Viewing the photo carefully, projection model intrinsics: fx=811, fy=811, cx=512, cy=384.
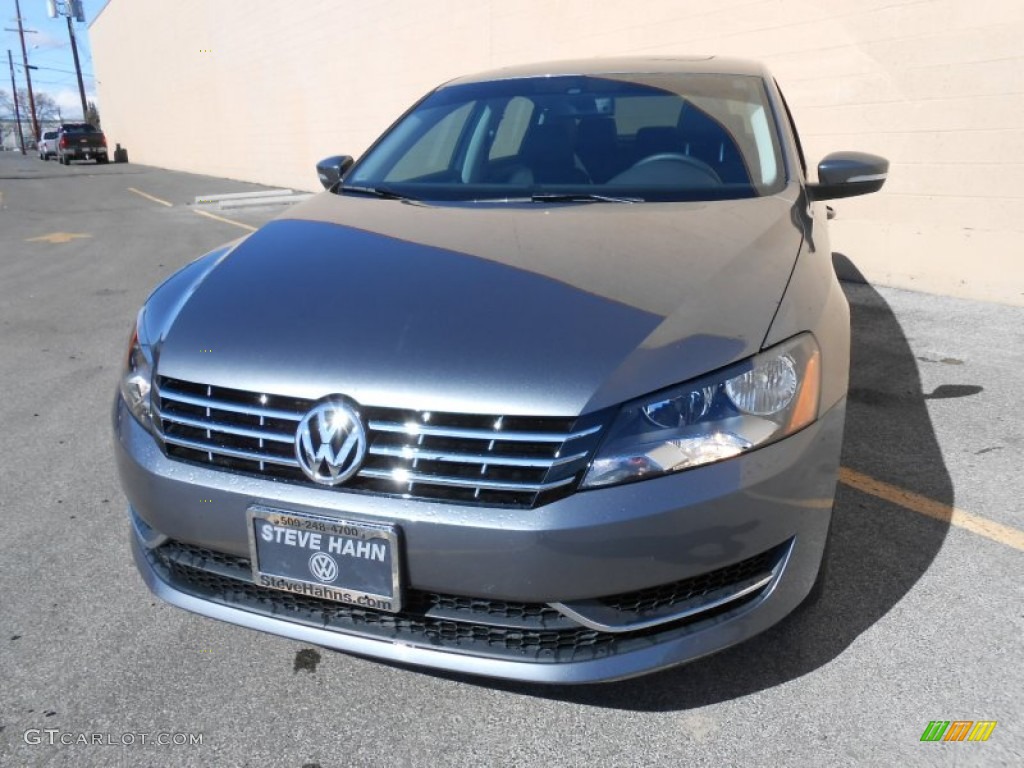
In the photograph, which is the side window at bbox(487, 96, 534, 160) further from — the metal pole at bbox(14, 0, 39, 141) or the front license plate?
the metal pole at bbox(14, 0, 39, 141)

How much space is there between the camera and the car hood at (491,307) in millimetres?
1771

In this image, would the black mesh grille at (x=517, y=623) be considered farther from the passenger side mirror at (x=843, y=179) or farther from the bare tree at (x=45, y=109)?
the bare tree at (x=45, y=109)

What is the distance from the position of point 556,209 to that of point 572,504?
4.24ft

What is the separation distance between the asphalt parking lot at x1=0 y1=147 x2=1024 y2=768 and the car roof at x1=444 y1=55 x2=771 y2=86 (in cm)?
175

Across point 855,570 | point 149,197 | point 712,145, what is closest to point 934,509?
point 855,570

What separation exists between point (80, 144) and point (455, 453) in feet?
142

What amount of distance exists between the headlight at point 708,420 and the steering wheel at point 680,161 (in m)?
1.24

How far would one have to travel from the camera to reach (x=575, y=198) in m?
2.82

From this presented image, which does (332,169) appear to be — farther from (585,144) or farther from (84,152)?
(84,152)

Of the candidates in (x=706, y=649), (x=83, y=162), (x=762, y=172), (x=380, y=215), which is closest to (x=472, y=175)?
(x=380, y=215)

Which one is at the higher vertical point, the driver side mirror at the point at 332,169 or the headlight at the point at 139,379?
the driver side mirror at the point at 332,169

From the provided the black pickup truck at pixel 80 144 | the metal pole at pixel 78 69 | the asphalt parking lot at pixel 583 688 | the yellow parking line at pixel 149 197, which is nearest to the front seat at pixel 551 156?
the asphalt parking lot at pixel 583 688

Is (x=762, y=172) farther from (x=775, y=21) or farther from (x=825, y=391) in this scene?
(x=775, y=21)

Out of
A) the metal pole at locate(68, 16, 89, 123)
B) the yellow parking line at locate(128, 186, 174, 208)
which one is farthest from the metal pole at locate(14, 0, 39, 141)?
the yellow parking line at locate(128, 186, 174, 208)
